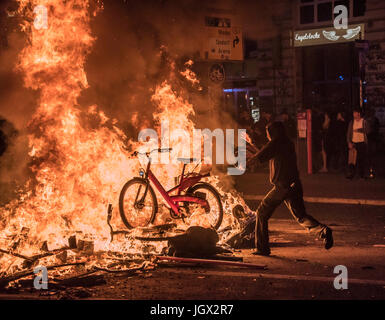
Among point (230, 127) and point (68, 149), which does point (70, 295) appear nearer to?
point (68, 149)

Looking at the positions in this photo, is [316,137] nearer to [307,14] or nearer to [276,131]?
[307,14]

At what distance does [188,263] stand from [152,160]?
2537 mm

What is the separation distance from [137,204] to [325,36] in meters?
18.1

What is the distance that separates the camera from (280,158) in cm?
791

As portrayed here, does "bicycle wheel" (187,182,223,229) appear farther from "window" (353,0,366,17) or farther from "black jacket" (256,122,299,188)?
"window" (353,0,366,17)

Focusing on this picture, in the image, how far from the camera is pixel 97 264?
729cm

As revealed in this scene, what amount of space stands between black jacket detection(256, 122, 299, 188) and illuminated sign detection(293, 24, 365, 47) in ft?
58.3

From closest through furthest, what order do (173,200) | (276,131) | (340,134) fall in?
(276,131), (173,200), (340,134)

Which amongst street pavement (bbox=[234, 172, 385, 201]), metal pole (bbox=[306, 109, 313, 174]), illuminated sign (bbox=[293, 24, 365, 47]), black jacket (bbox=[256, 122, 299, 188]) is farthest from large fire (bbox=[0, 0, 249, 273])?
illuminated sign (bbox=[293, 24, 365, 47])

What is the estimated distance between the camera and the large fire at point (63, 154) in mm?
7859

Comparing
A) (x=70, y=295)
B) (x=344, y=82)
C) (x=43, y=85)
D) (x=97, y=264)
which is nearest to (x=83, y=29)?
(x=43, y=85)

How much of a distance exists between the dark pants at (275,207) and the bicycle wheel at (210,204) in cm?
128

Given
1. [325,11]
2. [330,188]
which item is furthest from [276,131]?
[325,11]

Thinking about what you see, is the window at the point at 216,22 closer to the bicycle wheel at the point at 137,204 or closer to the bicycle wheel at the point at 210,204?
the bicycle wheel at the point at 210,204
